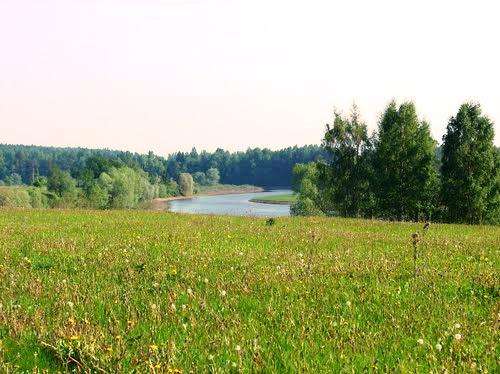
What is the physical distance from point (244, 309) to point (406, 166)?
37.6 m

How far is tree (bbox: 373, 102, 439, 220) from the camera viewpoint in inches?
1606

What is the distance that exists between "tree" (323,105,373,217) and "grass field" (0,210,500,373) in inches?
1365

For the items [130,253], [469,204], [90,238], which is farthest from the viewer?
[469,204]

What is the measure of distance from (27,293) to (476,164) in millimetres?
39979

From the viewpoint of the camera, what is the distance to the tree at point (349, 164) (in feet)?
150

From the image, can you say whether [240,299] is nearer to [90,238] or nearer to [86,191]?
[90,238]

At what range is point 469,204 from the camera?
40.0 meters

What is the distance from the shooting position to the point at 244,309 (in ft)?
20.0

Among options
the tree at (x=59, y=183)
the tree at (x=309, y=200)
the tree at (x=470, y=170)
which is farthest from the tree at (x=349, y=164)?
the tree at (x=59, y=183)

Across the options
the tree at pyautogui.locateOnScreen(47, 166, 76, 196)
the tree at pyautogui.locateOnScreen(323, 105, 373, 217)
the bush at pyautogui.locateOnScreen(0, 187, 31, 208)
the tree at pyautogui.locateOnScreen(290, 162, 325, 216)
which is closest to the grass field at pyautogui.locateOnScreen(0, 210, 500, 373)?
the tree at pyautogui.locateOnScreen(323, 105, 373, 217)

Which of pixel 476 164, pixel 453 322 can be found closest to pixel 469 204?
pixel 476 164

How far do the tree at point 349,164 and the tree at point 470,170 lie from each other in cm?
Answer: 723

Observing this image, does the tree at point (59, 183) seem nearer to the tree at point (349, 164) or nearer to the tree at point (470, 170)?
the tree at point (349, 164)

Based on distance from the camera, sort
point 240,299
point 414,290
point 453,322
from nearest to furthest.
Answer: point 453,322, point 240,299, point 414,290
